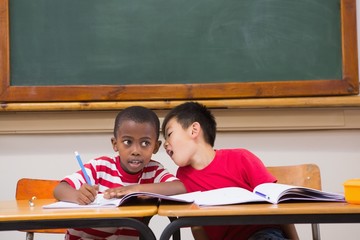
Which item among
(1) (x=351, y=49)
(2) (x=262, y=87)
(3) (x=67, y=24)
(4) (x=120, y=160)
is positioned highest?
(3) (x=67, y=24)

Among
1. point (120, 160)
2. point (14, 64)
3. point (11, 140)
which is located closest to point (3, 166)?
point (11, 140)

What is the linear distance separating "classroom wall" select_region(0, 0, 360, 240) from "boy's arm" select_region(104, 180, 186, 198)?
1.00m

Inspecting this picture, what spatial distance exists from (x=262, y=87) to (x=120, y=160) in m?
1.00

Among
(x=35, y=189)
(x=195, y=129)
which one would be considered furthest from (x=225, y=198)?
(x=35, y=189)

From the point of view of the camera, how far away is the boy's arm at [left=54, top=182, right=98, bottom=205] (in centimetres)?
142

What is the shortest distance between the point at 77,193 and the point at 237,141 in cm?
127

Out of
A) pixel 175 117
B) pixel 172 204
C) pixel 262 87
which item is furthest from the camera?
pixel 262 87

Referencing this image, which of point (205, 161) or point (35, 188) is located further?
point (35, 188)

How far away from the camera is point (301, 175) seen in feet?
6.54

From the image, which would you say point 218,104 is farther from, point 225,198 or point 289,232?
point 225,198

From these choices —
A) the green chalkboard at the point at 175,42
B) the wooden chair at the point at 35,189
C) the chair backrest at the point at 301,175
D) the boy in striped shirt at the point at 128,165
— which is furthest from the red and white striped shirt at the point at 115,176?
the green chalkboard at the point at 175,42

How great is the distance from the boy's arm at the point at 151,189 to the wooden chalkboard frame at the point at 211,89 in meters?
0.97

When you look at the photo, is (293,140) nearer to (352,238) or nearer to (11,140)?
(352,238)

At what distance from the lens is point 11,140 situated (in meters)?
2.63
